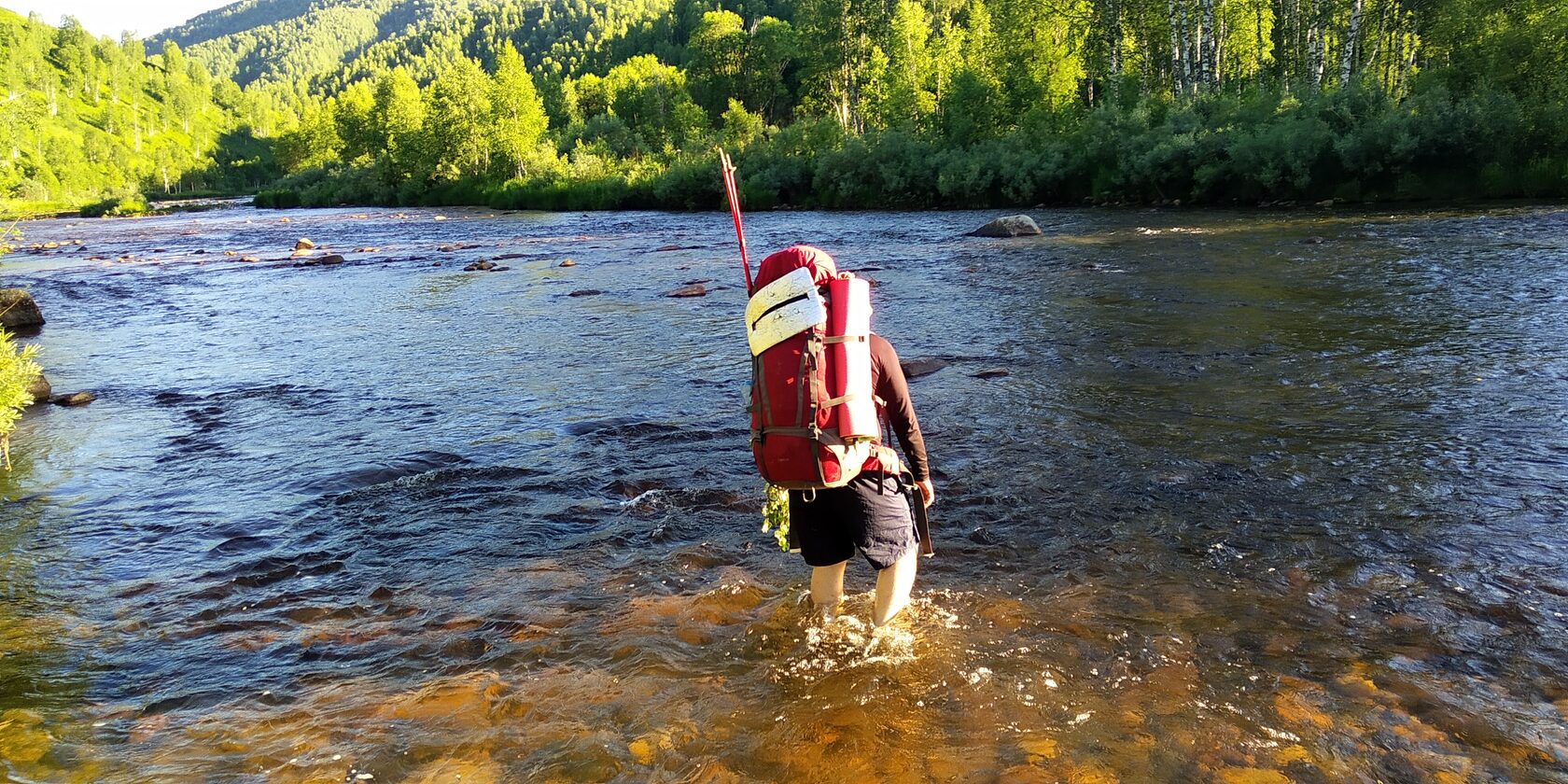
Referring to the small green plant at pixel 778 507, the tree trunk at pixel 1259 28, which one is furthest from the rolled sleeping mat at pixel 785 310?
the tree trunk at pixel 1259 28

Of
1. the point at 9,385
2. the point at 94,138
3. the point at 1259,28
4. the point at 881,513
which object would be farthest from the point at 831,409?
the point at 94,138

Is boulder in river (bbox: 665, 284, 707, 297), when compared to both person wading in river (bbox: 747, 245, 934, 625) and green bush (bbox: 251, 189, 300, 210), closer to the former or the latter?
person wading in river (bbox: 747, 245, 934, 625)

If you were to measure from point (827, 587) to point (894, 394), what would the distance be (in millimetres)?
1422

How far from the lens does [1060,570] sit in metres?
6.32

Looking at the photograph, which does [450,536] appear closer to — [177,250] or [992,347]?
[992,347]

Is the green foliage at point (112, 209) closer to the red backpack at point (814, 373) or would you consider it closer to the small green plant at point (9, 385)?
the small green plant at point (9, 385)

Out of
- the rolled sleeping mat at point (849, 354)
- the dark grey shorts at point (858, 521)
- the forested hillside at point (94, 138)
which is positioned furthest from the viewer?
the forested hillside at point (94, 138)

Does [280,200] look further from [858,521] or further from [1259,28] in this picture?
[858,521]

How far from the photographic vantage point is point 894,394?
16.1ft

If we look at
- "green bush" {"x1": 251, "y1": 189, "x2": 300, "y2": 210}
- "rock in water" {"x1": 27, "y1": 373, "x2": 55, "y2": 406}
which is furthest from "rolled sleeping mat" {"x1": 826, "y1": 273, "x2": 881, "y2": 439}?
"green bush" {"x1": 251, "y1": 189, "x2": 300, "y2": 210}

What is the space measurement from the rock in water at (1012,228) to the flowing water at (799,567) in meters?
12.7

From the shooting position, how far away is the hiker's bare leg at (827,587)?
18.4 ft

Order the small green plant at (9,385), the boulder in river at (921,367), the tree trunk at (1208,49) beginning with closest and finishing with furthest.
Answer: the small green plant at (9,385)
the boulder in river at (921,367)
the tree trunk at (1208,49)

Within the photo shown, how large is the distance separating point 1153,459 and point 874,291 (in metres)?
11.9
